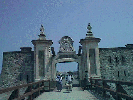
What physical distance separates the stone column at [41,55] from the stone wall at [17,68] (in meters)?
1.32

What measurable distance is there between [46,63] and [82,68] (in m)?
3.51

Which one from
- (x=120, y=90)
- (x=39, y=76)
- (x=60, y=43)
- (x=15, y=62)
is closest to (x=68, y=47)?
(x=60, y=43)

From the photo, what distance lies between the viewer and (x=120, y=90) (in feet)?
19.6

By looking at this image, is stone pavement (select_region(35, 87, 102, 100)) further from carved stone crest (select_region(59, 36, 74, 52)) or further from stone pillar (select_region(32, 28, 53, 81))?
carved stone crest (select_region(59, 36, 74, 52))

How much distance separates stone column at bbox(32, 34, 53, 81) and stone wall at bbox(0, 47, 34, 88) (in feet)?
4.32

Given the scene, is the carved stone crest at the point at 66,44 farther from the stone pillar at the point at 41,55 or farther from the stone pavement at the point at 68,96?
the stone pavement at the point at 68,96

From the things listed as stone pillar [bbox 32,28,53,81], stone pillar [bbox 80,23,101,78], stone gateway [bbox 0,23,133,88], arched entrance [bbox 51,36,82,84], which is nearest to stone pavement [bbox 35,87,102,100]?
stone gateway [bbox 0,23,133,88]

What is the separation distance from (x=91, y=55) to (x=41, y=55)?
4912mm

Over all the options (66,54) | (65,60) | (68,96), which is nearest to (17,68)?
(65,60)

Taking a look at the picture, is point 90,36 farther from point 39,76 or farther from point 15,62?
point 15,62

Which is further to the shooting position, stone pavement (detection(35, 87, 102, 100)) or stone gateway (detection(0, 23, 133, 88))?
stone gateway (detection(0, 23, 133, 88))

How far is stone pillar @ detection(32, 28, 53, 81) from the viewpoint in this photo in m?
14.0

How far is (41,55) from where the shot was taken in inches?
567

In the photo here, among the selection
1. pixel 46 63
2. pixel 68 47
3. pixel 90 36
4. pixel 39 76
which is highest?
pixel 90 36
